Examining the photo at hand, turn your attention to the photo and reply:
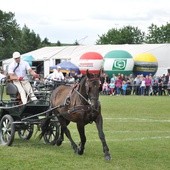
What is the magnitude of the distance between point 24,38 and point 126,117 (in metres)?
84.6

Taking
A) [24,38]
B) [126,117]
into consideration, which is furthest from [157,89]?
[24,38]

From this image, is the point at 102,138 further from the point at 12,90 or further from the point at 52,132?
the point at 12,90

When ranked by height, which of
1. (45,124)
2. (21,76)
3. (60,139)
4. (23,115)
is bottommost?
(60,139)

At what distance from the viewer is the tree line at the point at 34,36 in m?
90.9

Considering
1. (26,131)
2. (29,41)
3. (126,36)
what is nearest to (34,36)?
(29,41)

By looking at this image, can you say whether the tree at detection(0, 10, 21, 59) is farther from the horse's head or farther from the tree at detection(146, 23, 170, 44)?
the horse's head

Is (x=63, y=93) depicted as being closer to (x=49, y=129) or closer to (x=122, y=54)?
(x=49, y=129)

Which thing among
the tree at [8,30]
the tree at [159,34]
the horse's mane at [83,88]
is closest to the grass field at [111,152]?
the horse's mane at [83,88]

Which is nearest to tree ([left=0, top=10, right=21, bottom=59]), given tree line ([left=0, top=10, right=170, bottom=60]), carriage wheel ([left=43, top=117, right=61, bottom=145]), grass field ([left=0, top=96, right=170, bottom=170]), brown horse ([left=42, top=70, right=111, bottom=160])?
tree line ([left=0, top=10, right=170, bottom=60])

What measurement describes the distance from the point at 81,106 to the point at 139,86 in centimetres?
3048

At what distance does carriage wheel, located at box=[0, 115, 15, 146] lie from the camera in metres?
12.5

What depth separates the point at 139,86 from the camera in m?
41.4

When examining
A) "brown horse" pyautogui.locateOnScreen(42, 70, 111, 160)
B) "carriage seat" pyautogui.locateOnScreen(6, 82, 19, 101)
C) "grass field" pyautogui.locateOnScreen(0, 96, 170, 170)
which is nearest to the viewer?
"grass field" pyautogui.locateOnScreen(0, 96, 170, 170)

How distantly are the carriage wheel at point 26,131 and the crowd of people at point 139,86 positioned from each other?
25.8 metres
